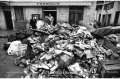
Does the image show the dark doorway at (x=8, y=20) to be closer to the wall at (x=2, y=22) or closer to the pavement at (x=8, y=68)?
the wall at (x=2, y=22)

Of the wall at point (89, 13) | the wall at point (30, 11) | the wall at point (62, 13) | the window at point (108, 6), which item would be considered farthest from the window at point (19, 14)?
the window at point (108, 6)

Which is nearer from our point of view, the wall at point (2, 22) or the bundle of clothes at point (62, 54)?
the bundle of clothes at point (62, 54)

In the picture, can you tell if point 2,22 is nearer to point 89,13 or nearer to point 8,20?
point 8,20

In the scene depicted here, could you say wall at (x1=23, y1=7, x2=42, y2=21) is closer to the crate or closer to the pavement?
the pavement

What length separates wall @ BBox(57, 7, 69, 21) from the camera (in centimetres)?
1018

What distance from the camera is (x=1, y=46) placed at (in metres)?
7.65

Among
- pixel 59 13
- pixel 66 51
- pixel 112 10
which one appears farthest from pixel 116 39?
pixel 112 10

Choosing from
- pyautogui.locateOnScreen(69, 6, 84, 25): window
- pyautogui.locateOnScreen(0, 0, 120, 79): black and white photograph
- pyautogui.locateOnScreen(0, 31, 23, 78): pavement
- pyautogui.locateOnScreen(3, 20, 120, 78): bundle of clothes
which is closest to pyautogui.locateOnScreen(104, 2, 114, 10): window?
pyautogui.locateOnScreen(0, 0, 120, 79): black and white photograph

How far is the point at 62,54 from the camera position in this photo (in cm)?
482

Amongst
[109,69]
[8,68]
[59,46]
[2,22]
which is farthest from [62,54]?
[2,22]

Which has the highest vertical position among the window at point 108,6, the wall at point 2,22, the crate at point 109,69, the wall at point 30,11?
the window at point 108,6

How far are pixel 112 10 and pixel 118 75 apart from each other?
13.4 metres

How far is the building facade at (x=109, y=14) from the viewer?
14.7 m

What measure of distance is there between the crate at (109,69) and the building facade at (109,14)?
12.0m
